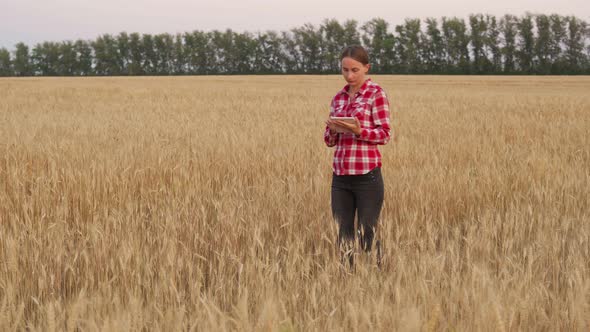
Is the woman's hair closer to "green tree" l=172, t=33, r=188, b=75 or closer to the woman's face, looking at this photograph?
the woman's face

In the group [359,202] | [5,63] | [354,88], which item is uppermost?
[5,63]

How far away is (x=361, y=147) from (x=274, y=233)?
0.79 meters

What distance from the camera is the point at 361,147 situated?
2840 millimetres

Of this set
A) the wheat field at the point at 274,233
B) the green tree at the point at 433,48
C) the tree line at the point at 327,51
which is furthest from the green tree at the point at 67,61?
the wheat field at the point at 274,233

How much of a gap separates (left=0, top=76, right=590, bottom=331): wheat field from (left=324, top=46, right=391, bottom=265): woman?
0.16 m

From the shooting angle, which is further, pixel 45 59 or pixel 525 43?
pixel 45 59

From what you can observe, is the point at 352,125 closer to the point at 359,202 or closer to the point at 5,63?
the point at 359,202

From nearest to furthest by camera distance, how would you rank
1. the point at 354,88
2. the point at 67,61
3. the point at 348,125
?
the point at 348,125 → the point at 354,88 → the point at 67,61

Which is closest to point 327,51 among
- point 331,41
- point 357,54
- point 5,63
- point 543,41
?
point 331,41

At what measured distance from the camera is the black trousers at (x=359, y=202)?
286 centimetres

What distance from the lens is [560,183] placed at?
4.28m

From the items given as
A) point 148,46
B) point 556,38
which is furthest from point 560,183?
point 148,46

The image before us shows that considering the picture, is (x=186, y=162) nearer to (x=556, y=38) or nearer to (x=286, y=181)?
(x=286, y=181)

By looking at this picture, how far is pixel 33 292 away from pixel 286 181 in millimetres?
2684
